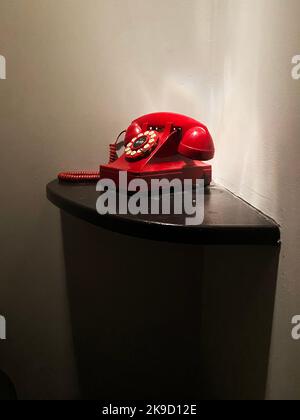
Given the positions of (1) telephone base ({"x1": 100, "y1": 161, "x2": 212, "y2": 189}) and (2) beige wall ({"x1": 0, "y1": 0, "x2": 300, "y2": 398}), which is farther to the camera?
(2) beige wall ({"x1": 0, "y1": 0, "x2": 300, "y2": 398})

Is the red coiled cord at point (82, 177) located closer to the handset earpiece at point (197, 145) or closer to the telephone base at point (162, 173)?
the telephone base at point (162, 173)

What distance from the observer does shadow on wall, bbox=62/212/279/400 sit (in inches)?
39.2

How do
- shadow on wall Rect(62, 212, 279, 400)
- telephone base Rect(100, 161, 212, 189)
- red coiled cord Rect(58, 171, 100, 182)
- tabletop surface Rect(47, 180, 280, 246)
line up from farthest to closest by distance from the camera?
shadow on wall Rect(62, 212, 279, 400) < red coiled cord Rect(58, 171, 100, 182) < telephone base Rect(100, 161, 212, 189) < tabletop surface Rect(47, 180, 280, 246)

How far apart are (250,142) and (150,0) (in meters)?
0.50

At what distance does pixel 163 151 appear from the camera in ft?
2.47

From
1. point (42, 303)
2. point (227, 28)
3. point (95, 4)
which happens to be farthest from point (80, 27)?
point (42, 303)

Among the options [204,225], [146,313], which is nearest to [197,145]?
[204,225]

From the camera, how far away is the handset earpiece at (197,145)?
695 mm

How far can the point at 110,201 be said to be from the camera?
2.08ft

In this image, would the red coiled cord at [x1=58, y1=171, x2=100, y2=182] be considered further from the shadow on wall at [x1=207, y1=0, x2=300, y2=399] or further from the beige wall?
the shadow on wall at [x1=207, y1=0, x2=300, y2=399]

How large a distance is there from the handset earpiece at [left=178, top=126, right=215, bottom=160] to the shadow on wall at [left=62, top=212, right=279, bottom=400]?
272 millimetres

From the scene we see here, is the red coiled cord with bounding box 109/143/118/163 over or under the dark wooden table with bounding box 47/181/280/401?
over

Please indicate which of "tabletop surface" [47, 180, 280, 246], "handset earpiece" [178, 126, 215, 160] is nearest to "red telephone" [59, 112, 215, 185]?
"handset earpiece" [178, 126, 215, 160]

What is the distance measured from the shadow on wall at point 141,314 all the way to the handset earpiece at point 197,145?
A: 0.89ft
